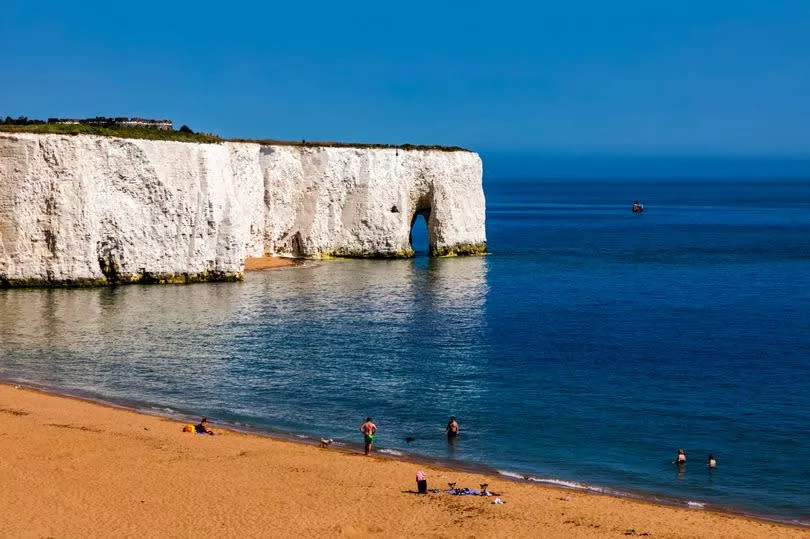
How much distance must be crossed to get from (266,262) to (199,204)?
978cm

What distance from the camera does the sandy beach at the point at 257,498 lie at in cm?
1945

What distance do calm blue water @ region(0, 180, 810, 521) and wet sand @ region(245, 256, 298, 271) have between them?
6.60ft

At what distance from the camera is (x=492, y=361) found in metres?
35.4

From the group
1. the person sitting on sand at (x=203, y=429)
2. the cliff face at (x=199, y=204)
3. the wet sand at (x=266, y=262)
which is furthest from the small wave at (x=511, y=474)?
the wet sand at (x=266, y=262)

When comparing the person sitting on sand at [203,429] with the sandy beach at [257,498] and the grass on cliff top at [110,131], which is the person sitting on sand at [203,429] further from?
the grass on cliff top at [110,131]

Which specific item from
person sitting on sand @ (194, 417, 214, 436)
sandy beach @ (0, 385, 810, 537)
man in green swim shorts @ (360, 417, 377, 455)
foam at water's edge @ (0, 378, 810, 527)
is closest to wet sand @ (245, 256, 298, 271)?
foam at water's edge @ (0, 378, 810, 527)

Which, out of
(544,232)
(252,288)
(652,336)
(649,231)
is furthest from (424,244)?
(652,336)

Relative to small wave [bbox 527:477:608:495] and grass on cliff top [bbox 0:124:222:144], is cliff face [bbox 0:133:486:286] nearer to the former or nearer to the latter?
grass on cliff top [bbox 0:124:222:144]

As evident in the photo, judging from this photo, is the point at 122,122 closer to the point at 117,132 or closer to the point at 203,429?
the point at 117,132

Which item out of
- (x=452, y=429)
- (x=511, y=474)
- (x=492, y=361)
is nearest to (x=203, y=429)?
(x=452, y=429)

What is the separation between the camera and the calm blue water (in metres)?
25.3

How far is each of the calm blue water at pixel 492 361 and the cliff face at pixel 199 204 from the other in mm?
2103

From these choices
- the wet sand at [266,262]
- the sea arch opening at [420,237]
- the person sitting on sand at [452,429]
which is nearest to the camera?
the person sitting on sand at [452,429]

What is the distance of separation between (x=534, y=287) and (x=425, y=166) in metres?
14.6
